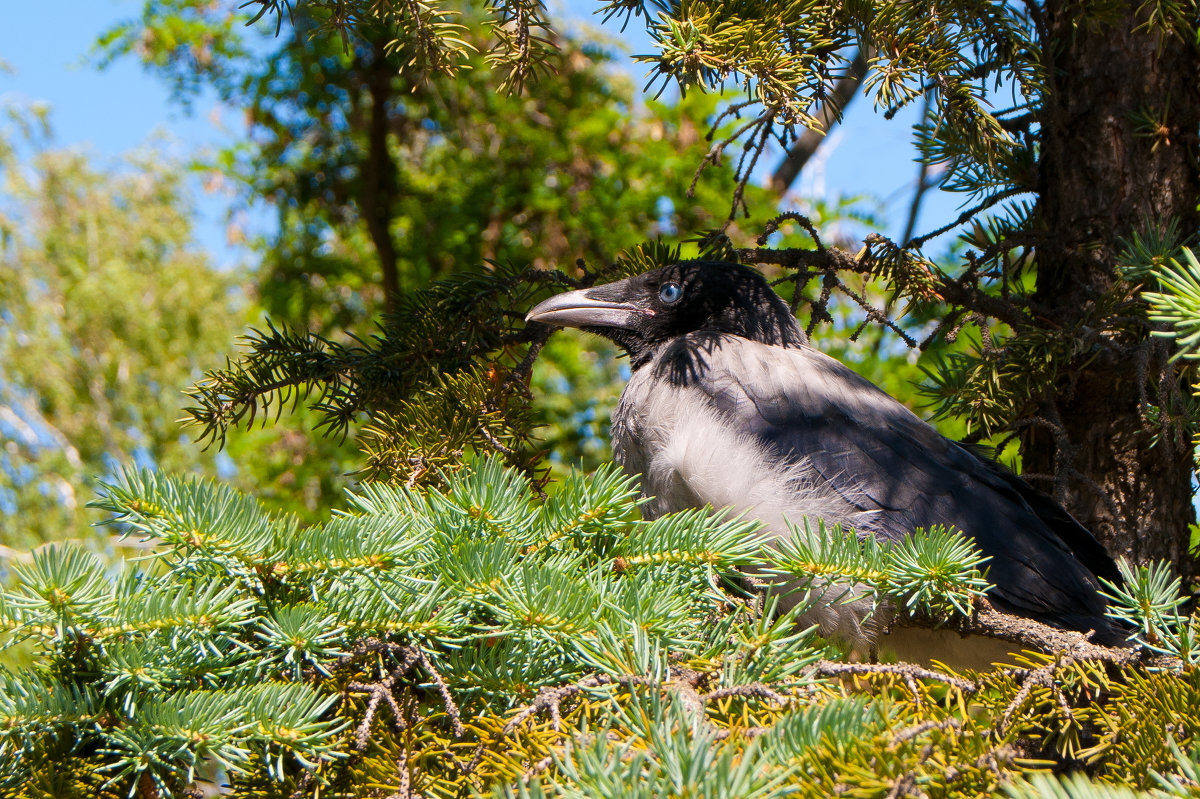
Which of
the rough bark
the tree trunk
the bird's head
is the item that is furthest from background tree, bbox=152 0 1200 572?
the rough bark

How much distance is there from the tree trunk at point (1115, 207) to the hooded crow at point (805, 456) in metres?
0.21

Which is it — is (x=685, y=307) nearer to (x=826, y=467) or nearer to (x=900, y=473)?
(x=826, y=467)

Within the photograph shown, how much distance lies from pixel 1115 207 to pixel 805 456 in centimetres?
125

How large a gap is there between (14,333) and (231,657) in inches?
1141

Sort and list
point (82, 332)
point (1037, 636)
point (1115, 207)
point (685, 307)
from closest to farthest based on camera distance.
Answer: point (1037, 636) → point (1115, 207) → point (685, 307) → point (82, 332)

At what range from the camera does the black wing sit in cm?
271

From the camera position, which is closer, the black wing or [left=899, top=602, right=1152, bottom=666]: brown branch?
[left=899, top=602, right=1152, bottom=666]: brown branch

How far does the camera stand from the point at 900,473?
295 centimetres

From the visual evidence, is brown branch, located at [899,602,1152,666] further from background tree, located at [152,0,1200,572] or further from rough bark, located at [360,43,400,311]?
rough bark, located at [360,43,400,311]

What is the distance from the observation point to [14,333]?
25484mm

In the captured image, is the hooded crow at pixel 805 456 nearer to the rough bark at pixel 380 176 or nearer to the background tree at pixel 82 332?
the rough bark at pixel 380 176

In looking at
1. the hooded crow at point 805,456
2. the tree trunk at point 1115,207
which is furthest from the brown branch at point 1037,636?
the tree trunk at point 1115,207

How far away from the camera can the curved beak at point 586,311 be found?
315 centimetres

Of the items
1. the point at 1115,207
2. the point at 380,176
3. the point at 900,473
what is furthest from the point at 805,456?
the point at 380,176
